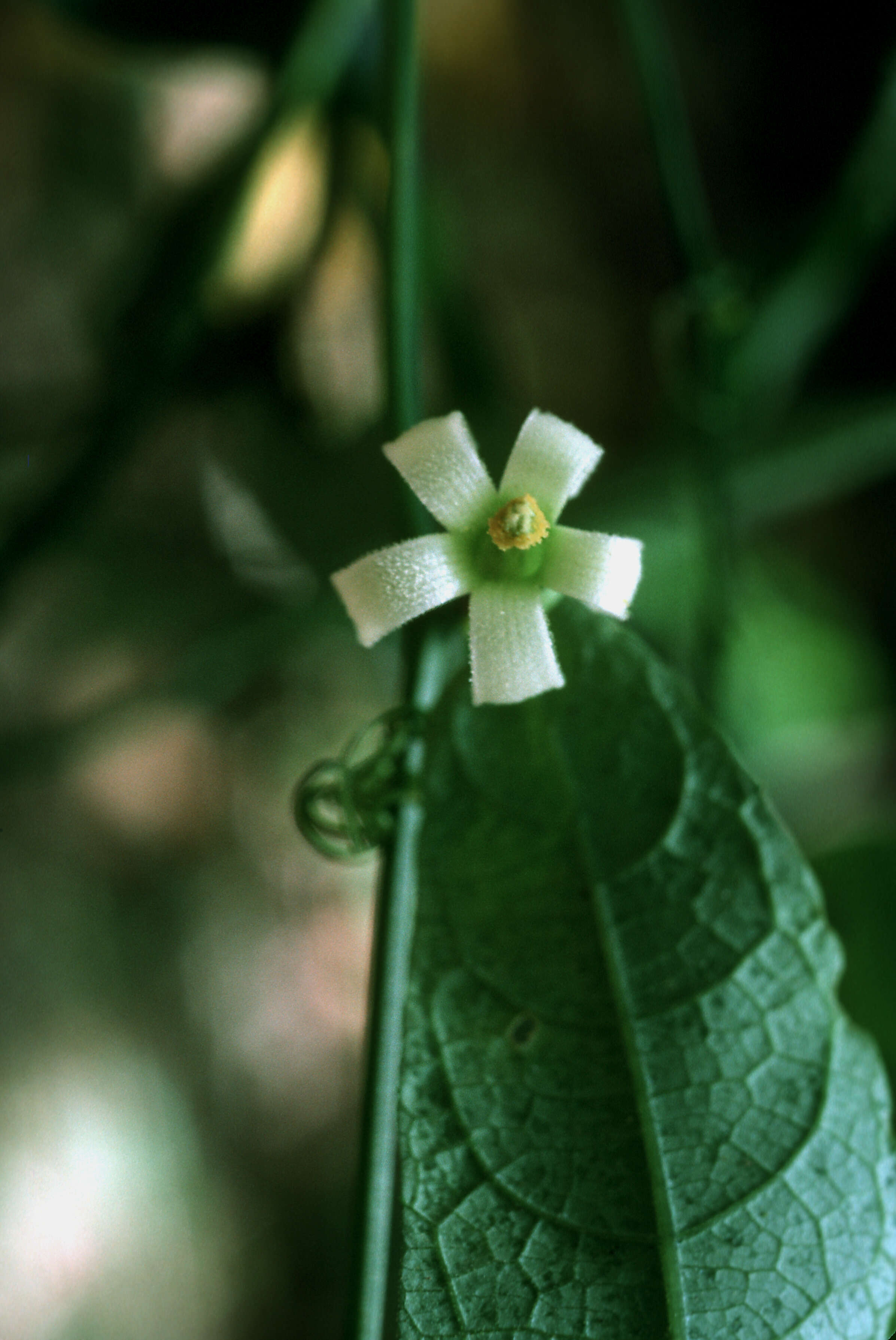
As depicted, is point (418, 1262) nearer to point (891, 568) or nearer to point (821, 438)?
point (821, 438)

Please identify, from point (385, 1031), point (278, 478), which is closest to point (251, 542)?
point (278, 478)

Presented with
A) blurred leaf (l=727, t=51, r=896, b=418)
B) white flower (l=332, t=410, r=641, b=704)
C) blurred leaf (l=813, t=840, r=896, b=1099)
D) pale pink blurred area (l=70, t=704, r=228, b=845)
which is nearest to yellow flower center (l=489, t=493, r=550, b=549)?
white flower (l=332, t=410, r=641, b=704)

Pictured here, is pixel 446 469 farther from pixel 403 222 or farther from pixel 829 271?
pixel 829 271

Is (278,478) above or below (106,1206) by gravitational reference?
above

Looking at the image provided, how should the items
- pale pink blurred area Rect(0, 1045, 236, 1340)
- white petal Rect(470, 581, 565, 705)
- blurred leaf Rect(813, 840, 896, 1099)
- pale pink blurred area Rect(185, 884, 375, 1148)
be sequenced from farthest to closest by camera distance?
pale pink blurred area Rect(185, 884, 375, 1148) < pale pink blurred area Rect(0, 1045, 236, 1340) < blurred leaf Rect(813, 840, 896, 1099) < white petal Rect(470, 581, 565, 705)

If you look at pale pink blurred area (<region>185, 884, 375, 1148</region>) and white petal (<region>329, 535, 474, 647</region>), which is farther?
pale pink blurred area (<region>185, 884, 375, 1148</region>)

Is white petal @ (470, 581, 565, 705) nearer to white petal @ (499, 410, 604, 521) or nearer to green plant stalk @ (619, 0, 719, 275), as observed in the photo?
white petal @ (499, 410, 604, 521)

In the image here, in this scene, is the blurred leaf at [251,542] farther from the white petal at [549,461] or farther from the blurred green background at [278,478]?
the white petal at [549,461]
